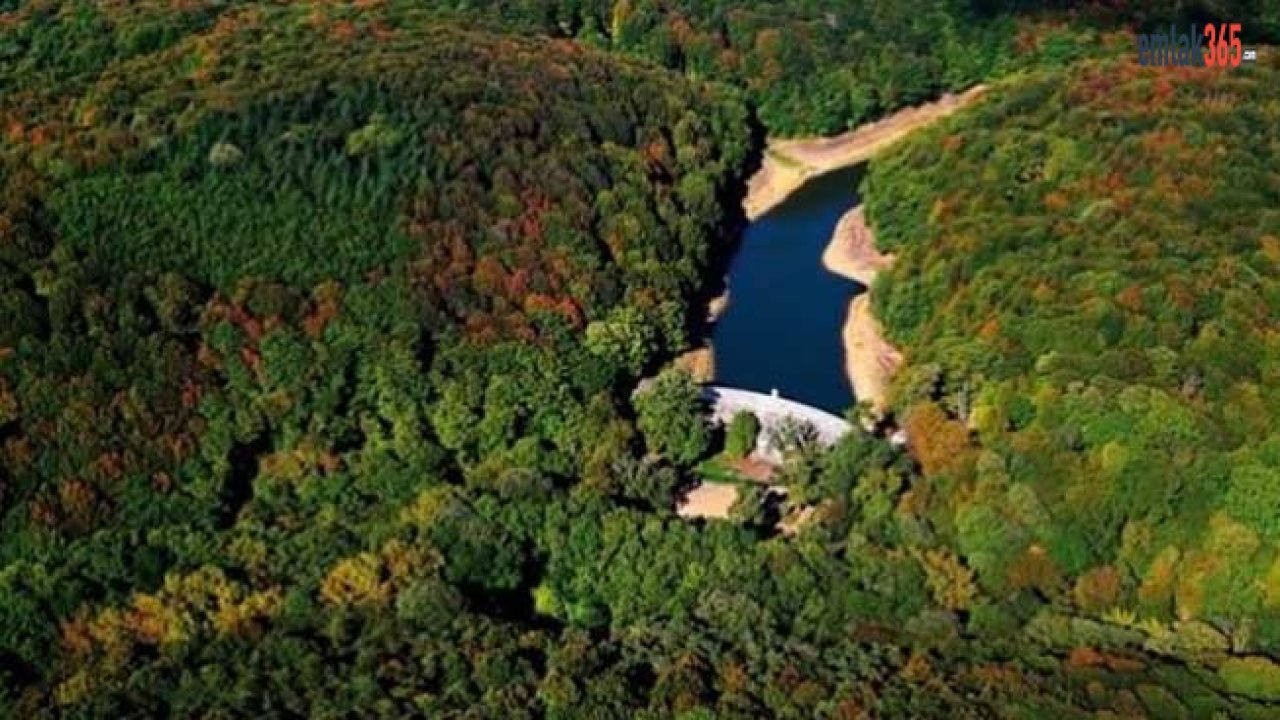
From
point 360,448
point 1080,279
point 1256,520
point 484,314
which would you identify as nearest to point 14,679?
point 360,448

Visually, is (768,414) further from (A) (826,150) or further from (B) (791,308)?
(A) (826,150)

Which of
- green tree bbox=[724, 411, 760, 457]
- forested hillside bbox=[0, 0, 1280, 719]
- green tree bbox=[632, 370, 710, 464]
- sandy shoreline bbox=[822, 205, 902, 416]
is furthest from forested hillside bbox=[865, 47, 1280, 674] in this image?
green tree bbox=[632, 370, 710, 464]

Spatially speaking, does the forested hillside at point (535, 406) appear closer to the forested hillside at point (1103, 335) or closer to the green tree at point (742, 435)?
the forested hillside at point (1103, 335)

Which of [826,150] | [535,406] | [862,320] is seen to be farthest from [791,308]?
[826,150]

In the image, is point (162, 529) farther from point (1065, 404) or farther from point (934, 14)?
point (934, 14)

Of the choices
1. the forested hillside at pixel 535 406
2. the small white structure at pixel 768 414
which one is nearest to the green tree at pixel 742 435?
the small white structure at pixel 768 414

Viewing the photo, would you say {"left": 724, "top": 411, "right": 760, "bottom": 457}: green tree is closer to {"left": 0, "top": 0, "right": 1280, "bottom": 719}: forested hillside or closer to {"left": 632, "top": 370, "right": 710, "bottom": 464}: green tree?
{"left": 632, "top": 370, "right": 710, "bottom": 464}: green tree
